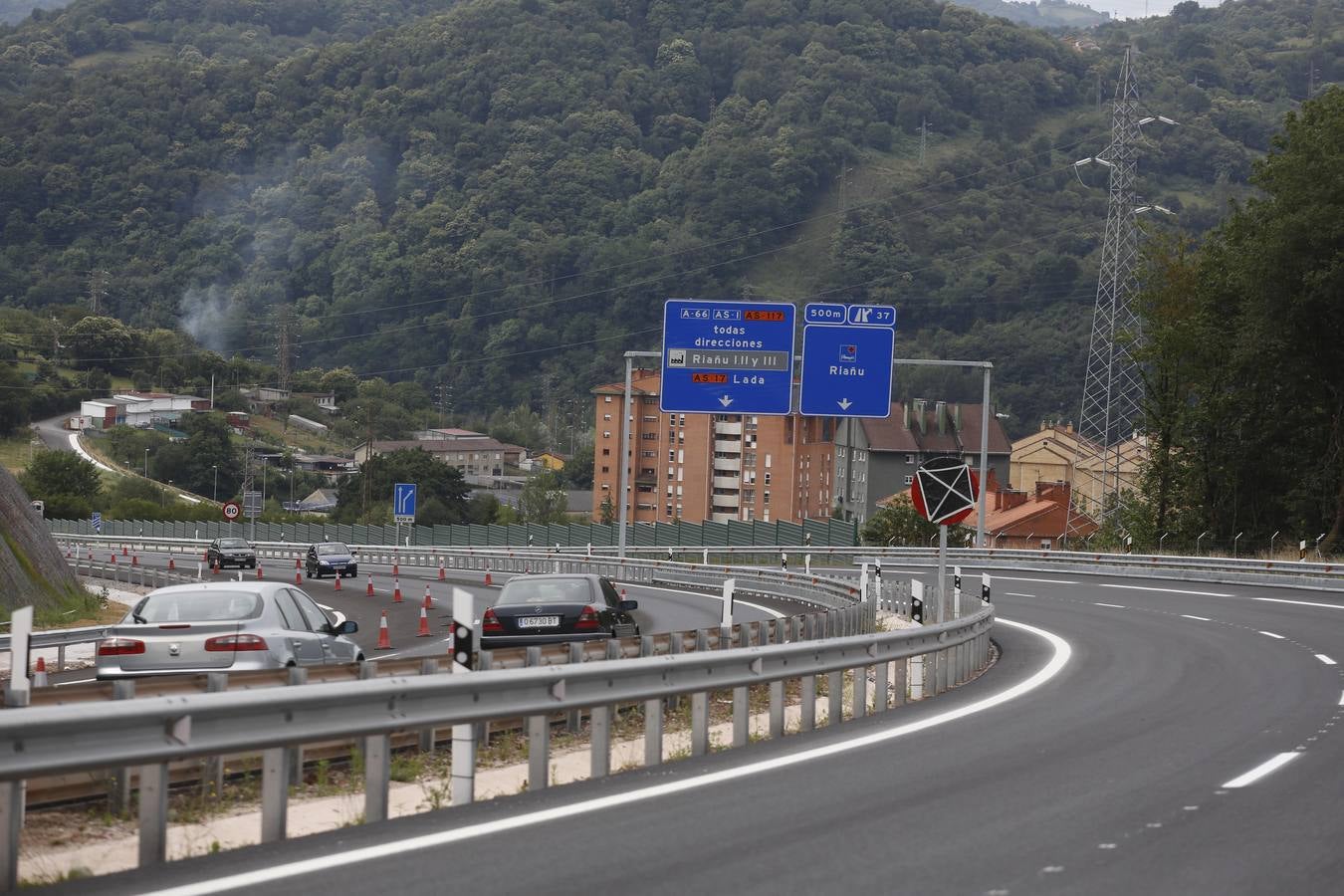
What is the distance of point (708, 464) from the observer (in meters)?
173

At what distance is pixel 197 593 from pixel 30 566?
2143cm

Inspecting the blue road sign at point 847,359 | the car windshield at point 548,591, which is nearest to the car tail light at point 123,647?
the car windshield at point 548,591

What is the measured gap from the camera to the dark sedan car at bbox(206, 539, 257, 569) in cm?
6319

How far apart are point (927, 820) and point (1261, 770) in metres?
3.33

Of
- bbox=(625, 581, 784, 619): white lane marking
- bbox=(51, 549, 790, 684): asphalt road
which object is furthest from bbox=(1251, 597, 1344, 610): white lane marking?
bbox=(51, 549, 790, 684): asphalt road

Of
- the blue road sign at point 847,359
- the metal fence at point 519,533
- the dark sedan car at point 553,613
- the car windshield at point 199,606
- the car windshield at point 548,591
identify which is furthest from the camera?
the metal fence at point 519,533

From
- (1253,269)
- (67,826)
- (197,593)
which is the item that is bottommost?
(67,826)

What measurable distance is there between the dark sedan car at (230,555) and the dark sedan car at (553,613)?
140 feet

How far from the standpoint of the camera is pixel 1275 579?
45219mm

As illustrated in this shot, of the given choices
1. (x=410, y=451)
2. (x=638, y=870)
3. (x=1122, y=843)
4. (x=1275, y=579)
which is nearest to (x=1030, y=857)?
(x=1122, y=843)

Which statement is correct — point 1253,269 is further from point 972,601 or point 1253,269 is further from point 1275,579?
point 972,601

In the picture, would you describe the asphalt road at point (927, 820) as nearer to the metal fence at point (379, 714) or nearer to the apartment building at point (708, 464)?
the metal fence at point (379, 714)

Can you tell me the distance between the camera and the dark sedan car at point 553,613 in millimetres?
21569

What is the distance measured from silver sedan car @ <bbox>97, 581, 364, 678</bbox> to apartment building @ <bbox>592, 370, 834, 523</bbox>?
137985mm
